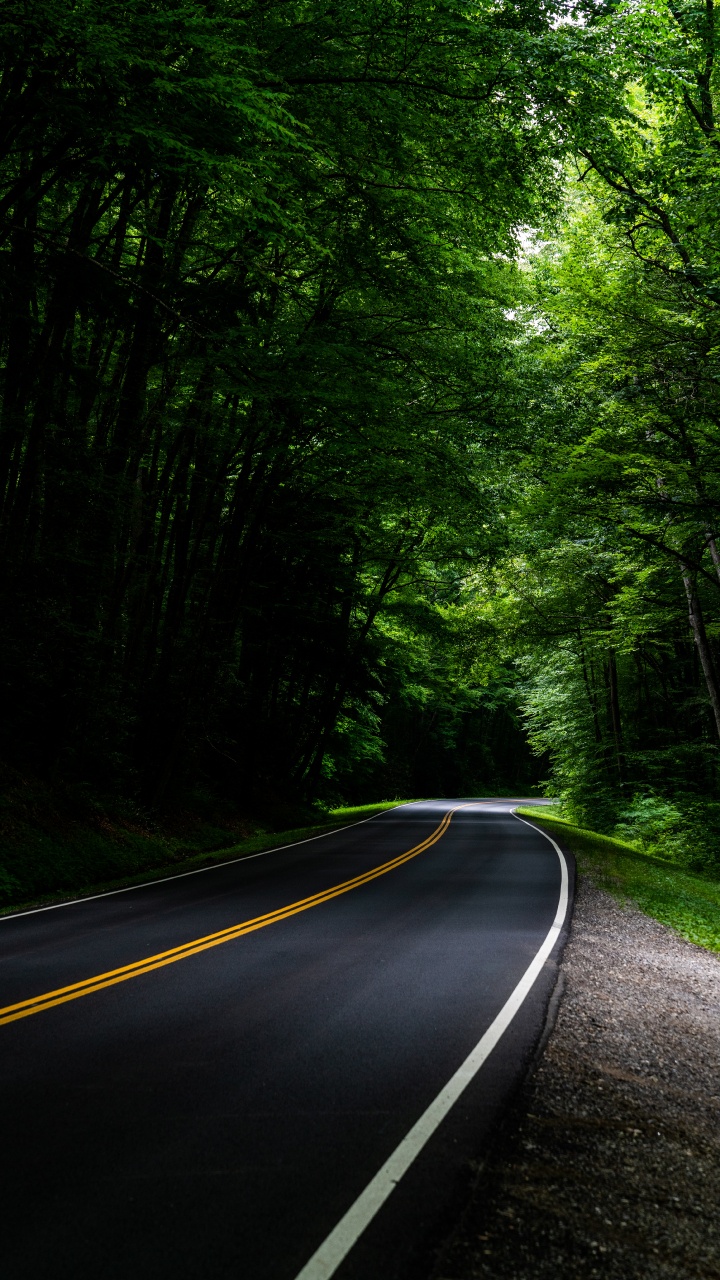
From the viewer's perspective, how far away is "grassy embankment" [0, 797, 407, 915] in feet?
37.0

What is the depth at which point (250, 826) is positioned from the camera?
21125mm

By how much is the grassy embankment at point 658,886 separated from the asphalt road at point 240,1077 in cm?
239

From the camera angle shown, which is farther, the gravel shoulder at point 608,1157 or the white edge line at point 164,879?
the white edge line at point 164,879

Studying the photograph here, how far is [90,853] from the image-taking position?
13.1 meters

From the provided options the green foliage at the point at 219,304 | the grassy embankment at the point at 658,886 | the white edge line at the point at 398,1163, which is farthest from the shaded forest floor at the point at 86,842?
the grassy embankment at the point at 658,886

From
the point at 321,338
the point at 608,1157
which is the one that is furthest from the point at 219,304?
the point at 608,1157

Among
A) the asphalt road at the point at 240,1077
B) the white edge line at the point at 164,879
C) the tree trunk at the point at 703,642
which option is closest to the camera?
the asphalt road at the point at 240,1077

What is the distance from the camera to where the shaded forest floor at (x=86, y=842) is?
11.4 meters

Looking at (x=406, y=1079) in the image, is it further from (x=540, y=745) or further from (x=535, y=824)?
(x=540, y=745)

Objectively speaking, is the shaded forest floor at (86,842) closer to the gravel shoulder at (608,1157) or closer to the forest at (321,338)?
the forest at (321,338)

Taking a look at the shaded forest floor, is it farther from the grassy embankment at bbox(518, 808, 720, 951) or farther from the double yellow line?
the grassy embankment at bbox(518, 808, 720, 951)

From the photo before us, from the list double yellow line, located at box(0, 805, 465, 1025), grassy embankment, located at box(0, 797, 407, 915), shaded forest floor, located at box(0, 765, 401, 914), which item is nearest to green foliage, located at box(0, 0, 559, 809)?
shaded forest floor, located at box(0, 765, 401, 914)

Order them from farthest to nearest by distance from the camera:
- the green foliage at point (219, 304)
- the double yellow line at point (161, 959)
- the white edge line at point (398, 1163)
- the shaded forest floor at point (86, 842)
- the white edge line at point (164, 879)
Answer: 1. the shaded forest floor at point (86, 842)
2. the white edge line at point (164, 879)
3. the green foliage at point (219, 304)
4. the double yellow line at point (161, 959)
5. the white edge line at point (398, 1163)

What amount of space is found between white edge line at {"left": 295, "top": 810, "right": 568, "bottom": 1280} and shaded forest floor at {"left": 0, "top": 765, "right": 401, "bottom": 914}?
22.9ft
